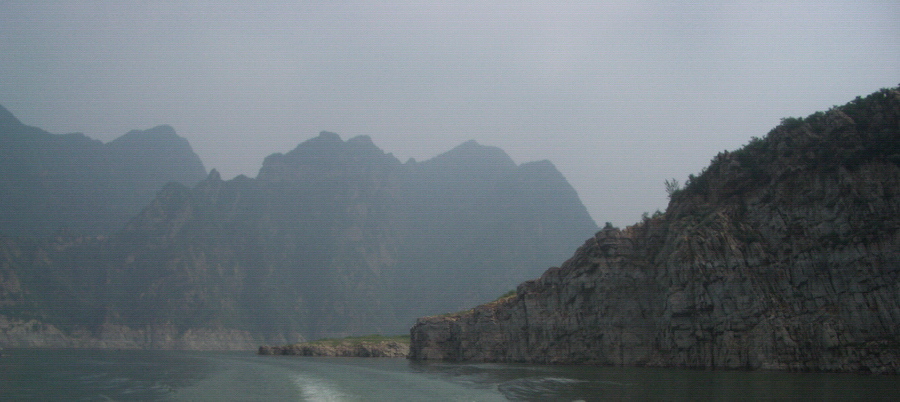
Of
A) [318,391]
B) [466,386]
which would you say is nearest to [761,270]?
[466,386]

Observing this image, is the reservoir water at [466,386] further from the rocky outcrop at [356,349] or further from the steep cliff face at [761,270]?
the rocky outcrop at [356,349]

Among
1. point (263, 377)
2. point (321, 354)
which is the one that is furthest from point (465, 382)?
Result: point (321, 354)

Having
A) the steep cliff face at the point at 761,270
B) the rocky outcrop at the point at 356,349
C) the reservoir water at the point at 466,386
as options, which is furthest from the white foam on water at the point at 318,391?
the rocky outcrop at the point at 356,349

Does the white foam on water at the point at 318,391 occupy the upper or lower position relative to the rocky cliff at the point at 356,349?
lower

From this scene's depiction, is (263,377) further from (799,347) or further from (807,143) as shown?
(807,143)

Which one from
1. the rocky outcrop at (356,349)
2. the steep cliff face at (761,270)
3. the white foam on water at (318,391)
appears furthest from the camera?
the rocky outcrop at (356,349)

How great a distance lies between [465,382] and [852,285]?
2865cm

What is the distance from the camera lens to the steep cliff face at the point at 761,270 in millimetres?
47625

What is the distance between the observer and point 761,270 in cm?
5397

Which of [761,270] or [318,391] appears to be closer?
[318,391]

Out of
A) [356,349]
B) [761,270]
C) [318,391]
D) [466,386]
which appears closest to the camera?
[318,391]

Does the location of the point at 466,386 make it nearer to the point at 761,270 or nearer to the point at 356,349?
the point at 761,270

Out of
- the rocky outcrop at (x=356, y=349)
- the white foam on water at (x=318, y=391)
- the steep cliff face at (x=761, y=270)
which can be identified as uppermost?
the steep cliff face at (x=761, y=270)

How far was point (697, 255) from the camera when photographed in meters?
57.3
